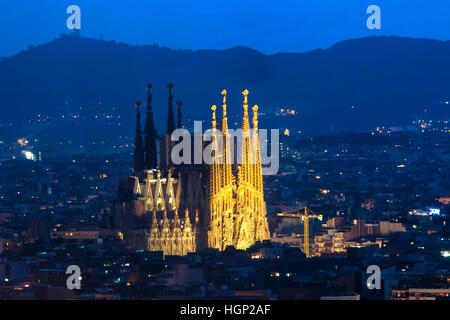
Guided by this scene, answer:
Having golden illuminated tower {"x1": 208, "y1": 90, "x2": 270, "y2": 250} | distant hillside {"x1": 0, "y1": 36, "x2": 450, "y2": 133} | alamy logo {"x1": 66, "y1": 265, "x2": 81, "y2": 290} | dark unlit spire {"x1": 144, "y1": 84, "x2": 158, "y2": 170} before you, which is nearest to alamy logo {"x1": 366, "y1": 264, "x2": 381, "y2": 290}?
alamy logo {"x1": 66, "y1": 265, "x2": 81, "y2": 290}

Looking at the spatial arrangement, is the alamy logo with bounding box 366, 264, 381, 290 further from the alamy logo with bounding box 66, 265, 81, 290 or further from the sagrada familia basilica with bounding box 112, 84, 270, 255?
the sagrada familia basilica with bounding box 112, 84, 270, 255

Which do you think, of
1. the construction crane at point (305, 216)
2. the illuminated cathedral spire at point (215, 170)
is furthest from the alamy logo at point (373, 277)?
the construction crane at point (305, 216)

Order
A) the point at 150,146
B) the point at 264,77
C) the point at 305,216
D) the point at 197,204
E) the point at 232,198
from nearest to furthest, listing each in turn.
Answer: the point at 197,204
the point at 232,198
the point at 150,146
the point at 305,216
the point at 264,77

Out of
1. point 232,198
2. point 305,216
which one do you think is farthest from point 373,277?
A: point 305,216

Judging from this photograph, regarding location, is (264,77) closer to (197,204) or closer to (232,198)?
(232,198)

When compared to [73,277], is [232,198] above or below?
above
